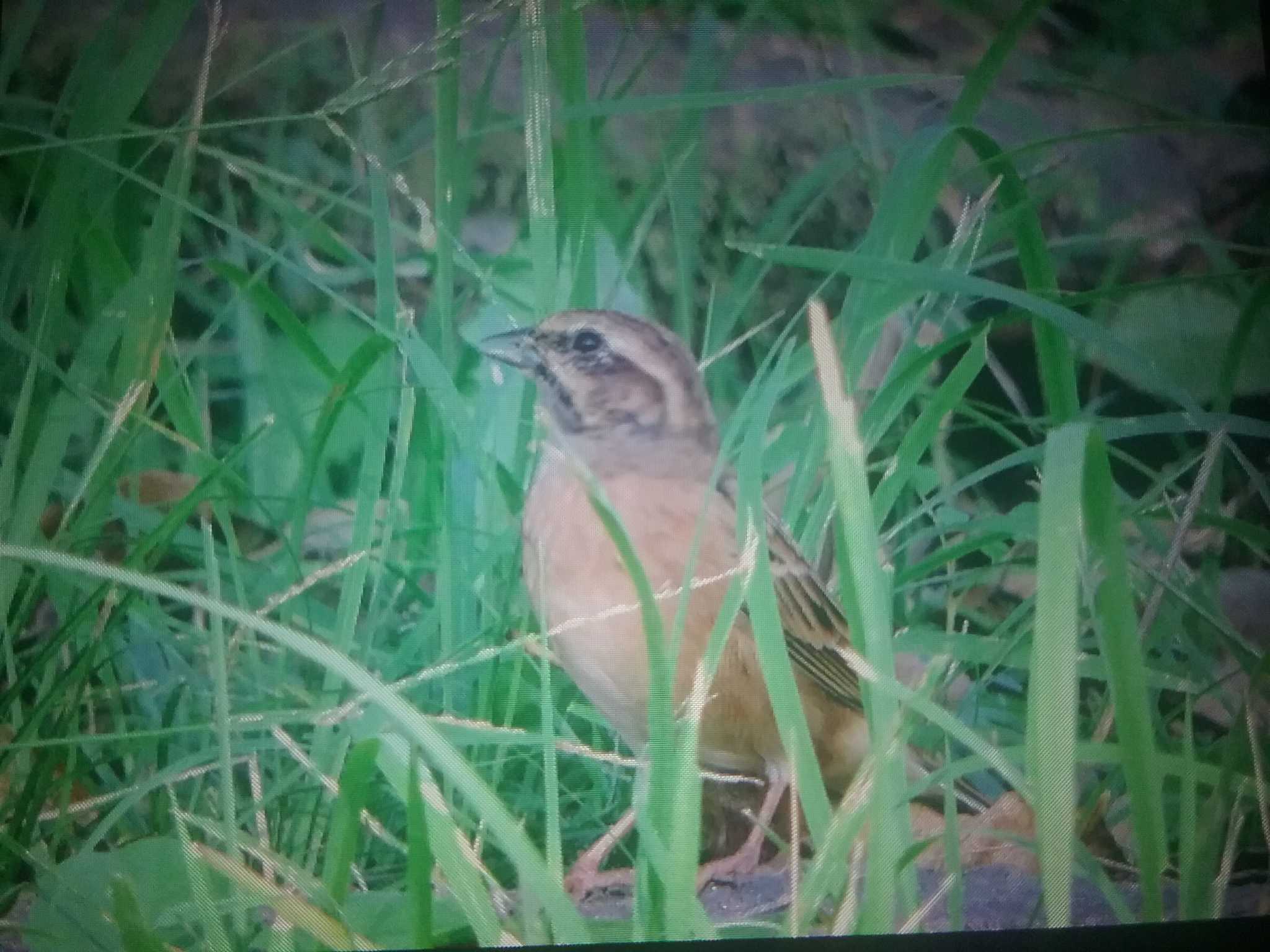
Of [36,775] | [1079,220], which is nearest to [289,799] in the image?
[36,775]

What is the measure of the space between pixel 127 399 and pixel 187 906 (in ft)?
1.56

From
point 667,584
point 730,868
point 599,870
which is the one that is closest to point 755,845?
point 730,868

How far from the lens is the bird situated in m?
1.01

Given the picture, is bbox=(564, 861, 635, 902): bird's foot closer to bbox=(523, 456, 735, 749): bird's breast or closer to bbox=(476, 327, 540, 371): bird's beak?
bbox=(523, 456, 735, 749): bird's breast

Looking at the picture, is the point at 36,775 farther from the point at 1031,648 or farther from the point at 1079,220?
the point at 1079,220

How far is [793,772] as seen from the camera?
3.20ft

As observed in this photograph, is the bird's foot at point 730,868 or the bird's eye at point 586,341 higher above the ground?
the bird's eye at point 586,341

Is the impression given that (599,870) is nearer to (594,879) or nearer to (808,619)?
(594,879)

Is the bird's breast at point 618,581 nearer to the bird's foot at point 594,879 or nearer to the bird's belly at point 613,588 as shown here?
the bird's belly at point 613,588

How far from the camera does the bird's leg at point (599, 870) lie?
100 centimetres

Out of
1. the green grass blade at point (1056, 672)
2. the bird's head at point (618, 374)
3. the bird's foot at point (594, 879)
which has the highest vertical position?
the bird's head at point (618, 374)

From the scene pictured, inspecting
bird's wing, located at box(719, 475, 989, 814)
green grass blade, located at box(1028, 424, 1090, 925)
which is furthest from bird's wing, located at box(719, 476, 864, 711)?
green grass blade, located at box(1028, 424, 1090, 925)

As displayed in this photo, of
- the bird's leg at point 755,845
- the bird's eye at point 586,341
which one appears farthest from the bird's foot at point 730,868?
the bird's eye at point 586,341

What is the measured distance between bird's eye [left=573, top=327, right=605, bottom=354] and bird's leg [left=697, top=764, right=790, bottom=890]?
1.44 feet
